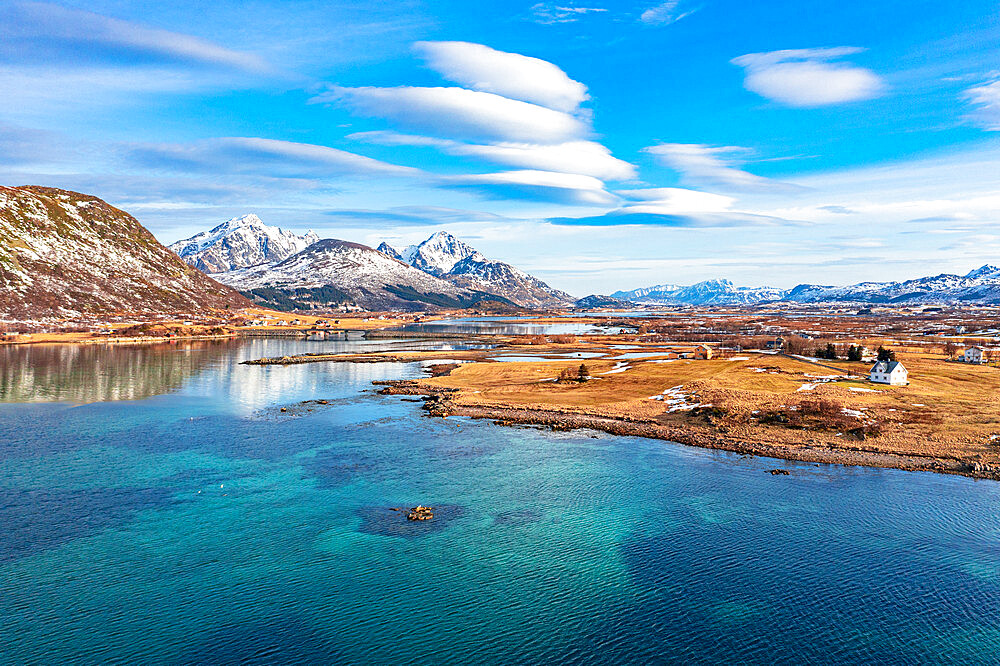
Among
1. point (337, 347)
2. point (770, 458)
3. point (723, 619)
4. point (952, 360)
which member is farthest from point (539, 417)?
point (337, 347)

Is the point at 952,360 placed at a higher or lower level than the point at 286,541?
higher

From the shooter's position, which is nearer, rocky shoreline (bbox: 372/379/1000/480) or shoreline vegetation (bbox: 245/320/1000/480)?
rocky shoreline (bbox: 372/379/1000/480)

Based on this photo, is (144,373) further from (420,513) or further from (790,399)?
(790,399)

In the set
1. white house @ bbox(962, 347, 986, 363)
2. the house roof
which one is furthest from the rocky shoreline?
white house @ bbox(962, 347, 986, 363)

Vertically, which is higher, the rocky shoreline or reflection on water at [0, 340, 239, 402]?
the rocky shoreline

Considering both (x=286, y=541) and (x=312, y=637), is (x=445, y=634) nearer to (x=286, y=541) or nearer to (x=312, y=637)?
(x=312, y=637)

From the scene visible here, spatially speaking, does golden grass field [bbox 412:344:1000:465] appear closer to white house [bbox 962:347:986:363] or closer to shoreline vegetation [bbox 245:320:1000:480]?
shoreline vegetation [bbox 245:320:1000:480]
